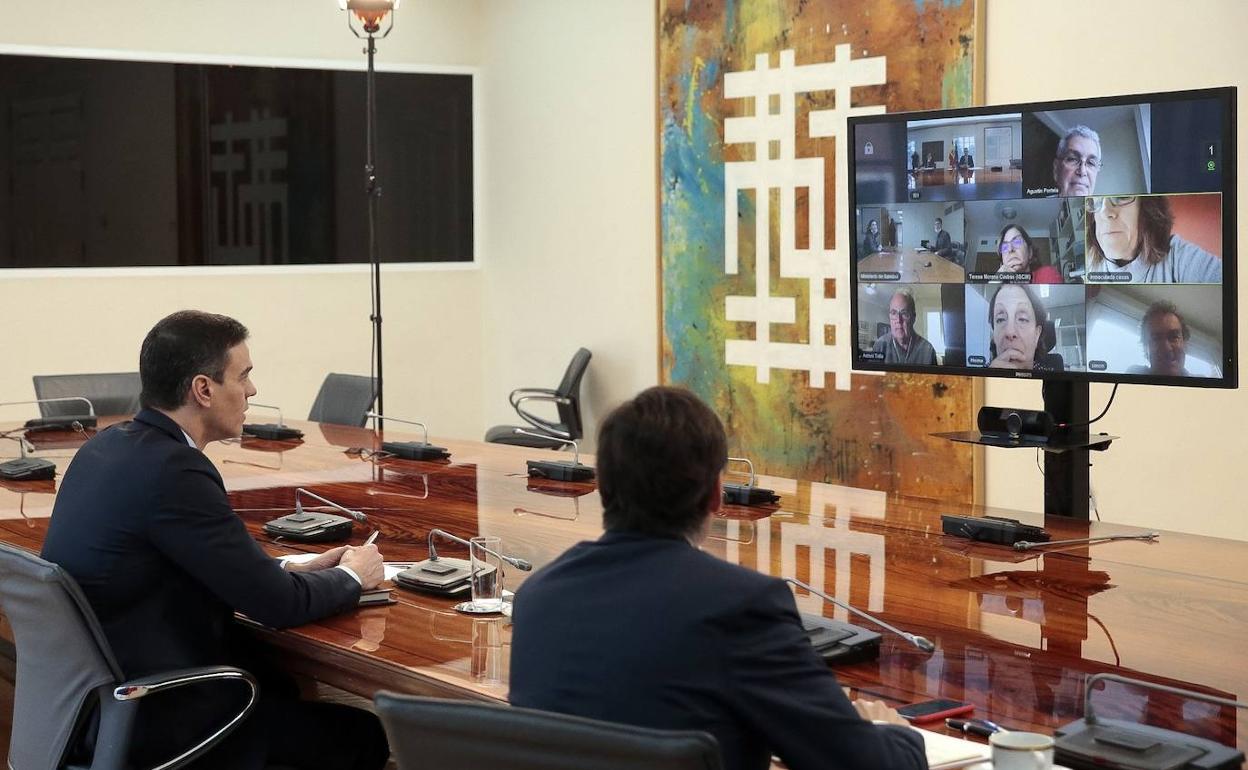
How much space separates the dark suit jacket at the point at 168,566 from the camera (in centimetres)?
265

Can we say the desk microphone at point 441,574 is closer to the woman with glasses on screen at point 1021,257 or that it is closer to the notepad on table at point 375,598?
the notepad on table at point 375,598

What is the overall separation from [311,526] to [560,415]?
4.28m

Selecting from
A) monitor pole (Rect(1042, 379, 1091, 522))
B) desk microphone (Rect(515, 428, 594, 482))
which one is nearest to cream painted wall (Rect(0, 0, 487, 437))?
desk microphone (Rect(515, 428, 594, 482))

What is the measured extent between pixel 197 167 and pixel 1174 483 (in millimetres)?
5310

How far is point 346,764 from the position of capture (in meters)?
2.85

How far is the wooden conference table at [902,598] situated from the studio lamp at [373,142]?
10.8 ft

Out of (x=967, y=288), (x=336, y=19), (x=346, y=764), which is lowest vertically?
(x=346, y=764)

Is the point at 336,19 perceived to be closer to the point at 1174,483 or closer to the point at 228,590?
the point at 1174,483

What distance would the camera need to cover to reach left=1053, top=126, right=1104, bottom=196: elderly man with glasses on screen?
349cm

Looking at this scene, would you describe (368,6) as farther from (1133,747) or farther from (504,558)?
(1133,747)

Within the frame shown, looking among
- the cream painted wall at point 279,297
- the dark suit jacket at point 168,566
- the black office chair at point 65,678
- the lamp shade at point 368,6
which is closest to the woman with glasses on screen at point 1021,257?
the dark suit jacket at point 168,566

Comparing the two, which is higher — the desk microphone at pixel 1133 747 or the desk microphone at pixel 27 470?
the desk microphone at pixel 27 470

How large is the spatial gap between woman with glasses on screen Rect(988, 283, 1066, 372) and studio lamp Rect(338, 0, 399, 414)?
3.86 m

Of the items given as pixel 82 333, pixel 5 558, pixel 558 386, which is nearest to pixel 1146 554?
pixel 5 558
